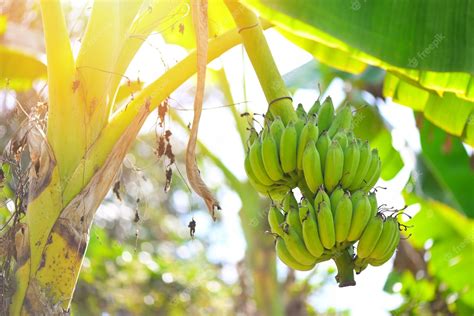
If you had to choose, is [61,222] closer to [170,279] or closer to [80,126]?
[80,126]

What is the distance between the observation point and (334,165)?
138 cm

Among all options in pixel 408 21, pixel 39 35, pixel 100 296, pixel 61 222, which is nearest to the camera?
pixel 61 222

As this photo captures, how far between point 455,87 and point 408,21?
0.24m

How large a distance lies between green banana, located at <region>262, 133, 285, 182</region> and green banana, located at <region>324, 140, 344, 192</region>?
0.35 ft

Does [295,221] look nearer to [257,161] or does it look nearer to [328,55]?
[257,161]

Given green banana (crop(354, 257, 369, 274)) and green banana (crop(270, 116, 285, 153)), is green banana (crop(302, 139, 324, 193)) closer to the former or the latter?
green banana (crop(270, 116, 285, 153))

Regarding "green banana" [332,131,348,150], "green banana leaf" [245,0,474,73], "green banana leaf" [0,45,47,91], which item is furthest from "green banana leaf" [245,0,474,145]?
"green banana leaf" [0,45,47,91]

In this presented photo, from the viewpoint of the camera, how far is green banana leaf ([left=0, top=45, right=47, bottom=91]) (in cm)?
225

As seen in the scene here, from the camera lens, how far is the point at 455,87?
1.79 metres

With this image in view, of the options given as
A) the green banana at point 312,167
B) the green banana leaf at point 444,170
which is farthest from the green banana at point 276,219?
the green banana leaf at point 444,170

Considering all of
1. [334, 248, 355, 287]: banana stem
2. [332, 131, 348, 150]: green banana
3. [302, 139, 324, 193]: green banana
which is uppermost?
[332, 131, 348, 150]: green banana

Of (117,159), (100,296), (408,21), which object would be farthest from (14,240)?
(100,296)

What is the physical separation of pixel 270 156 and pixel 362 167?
7.6 inches

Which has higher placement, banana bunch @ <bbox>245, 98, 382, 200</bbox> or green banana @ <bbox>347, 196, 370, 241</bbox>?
banana bunch @ <bbox>245, 98, 382, 200</bbox>
